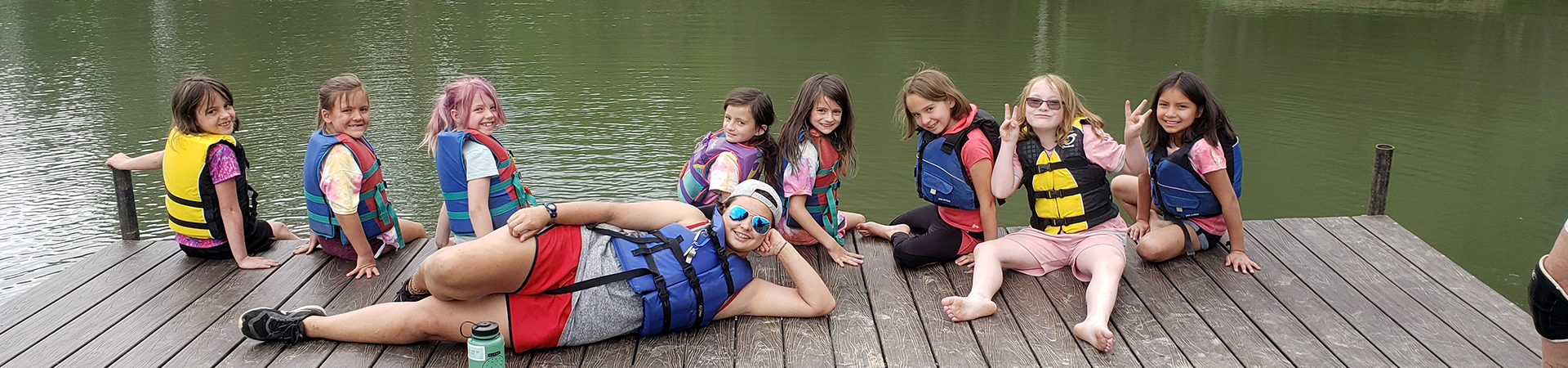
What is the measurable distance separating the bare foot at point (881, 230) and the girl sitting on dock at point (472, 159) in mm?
1415

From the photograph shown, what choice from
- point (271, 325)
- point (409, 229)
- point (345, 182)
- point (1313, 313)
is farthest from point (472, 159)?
point (1313, 313)

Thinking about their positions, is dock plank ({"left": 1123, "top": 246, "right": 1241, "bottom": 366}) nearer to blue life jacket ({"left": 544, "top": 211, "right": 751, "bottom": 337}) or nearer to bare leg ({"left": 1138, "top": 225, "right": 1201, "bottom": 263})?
bare leg ({"left": 1138, "top": 225, "right": 1201, "bottom": 263})

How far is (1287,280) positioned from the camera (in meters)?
4.00

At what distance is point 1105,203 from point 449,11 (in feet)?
50.0

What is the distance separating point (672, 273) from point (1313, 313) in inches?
83.0

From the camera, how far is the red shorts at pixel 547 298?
3125 millimetres

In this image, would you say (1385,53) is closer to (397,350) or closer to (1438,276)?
(1438,276)

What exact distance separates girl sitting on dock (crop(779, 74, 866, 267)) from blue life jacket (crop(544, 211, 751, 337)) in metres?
0.84

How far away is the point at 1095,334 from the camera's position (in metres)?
3.31

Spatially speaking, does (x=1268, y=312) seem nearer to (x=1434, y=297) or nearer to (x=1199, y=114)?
(x=1434, y=297)

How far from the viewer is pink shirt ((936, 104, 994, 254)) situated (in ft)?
13.2

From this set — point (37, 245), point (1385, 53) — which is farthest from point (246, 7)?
point (1385, 53)

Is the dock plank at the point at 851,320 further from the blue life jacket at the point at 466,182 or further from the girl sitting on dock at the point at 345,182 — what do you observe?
the girl sitting on dock at the point at 345,182

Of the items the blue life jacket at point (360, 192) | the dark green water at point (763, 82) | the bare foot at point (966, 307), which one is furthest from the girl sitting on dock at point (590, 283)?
the dark green water at point (763, 82)
